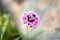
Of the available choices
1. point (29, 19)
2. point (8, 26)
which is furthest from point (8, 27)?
point (29, 19)

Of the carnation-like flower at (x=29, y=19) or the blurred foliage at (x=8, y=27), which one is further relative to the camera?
the blurred foliage at (x=8, y=27)

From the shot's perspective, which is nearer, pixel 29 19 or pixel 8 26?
pixel 29 19

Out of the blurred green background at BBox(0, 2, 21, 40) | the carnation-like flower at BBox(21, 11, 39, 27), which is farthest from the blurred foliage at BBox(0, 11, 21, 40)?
the carnation-like flower at BBox(21, 11, 39, 27)

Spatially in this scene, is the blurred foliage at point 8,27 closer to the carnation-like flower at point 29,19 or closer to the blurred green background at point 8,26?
the blurred green background at point 8,26

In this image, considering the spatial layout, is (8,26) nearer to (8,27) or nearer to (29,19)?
(8,27)

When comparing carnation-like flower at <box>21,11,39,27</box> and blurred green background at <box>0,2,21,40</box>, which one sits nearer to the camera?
carnation-like flower at <box>21,11,39,27</box>

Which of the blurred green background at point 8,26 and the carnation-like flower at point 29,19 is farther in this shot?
the blurred green background at point 8,26

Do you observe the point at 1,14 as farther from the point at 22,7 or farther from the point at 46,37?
the point at 46,37

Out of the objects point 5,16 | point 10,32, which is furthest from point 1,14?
point 10,32

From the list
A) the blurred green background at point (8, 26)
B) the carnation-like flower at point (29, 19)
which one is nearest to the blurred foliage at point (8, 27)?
the blurred green background at point (8, 26)

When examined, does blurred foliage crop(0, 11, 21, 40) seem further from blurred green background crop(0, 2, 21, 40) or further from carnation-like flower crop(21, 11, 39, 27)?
carnation-like flower crop(21, 11, 39, 27)

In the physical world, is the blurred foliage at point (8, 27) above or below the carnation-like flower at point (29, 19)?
below
